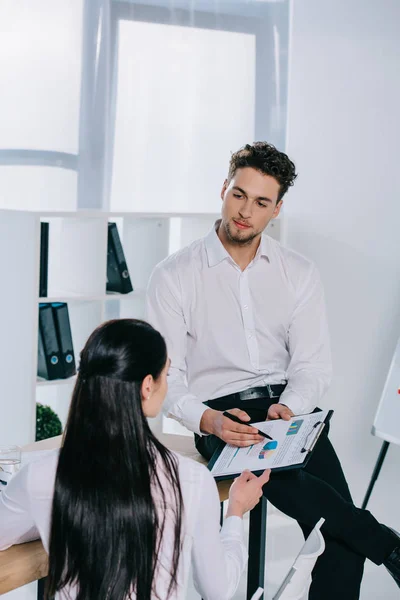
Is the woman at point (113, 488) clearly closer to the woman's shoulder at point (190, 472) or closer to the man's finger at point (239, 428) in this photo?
the woman's shoulder at point (190, 472)

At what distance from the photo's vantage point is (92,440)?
138 cm

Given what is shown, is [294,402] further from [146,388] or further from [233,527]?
[146,388]

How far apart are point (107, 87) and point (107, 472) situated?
109 inches

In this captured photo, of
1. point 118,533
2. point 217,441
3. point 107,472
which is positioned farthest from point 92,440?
point 217,441

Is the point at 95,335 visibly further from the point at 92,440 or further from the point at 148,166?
the point at 148,166

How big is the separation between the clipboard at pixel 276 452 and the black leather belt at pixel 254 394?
0.31 m

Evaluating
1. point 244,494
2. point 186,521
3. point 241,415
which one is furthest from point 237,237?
point 186,521

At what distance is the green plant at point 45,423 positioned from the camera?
11.6 ft

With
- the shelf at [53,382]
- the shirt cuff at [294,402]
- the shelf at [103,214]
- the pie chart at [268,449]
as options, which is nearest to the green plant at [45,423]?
the shelf at [53,382]

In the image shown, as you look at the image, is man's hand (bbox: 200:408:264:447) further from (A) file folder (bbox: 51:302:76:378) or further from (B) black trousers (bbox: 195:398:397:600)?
(A) file folder (bbox: 51:302:76:378)

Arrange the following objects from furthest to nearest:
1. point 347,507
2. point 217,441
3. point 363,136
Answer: point 363,136, point 217,441, point 347,507

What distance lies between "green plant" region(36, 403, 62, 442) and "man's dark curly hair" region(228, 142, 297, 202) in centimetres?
151

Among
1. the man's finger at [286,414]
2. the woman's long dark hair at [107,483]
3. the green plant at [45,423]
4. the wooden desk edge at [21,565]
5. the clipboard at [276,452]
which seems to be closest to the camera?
the woman's long dark hair at [107,483]

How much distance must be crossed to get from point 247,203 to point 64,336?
128cm
